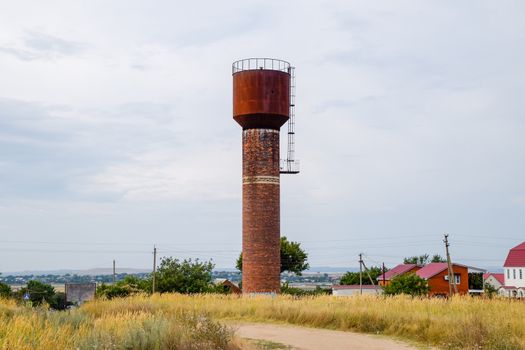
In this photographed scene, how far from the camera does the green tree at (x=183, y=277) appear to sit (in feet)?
176

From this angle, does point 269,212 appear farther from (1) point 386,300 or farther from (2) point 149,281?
(2) point 149,281

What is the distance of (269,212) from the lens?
38406 mm

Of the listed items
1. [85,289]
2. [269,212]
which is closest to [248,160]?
[269,212]

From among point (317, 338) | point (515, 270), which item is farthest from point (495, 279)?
point (317, 338)

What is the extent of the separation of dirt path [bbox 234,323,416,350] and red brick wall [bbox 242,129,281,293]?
662 inches

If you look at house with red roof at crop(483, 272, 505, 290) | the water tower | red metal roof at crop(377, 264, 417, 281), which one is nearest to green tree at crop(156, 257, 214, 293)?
the water tower

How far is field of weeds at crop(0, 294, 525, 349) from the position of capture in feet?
39.9

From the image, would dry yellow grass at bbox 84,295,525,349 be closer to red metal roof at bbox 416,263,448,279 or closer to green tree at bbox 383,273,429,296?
green tree at bbox 383,273,429,296

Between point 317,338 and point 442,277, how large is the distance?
186 ft

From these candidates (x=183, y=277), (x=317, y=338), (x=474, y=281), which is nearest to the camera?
(x=317, y=338)

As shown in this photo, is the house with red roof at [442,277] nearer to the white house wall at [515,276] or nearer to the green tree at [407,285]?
the green tree at [407,285]

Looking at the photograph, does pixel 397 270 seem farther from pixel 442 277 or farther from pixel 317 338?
pixel 317 338

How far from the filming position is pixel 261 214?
3825cm

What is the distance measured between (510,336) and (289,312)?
892cm
